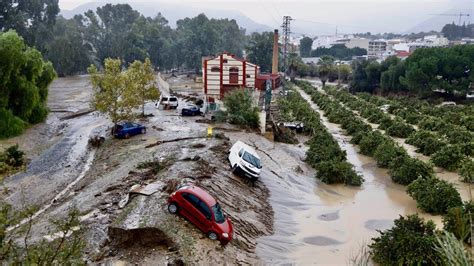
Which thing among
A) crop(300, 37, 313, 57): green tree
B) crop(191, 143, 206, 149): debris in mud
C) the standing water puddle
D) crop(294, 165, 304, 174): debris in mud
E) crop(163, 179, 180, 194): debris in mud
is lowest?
the standing water puddle

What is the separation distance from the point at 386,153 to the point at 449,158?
4.02 meters

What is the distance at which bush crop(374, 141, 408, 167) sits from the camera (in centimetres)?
2995

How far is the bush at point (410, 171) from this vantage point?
25969 mm

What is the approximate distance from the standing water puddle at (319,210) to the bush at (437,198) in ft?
2.01

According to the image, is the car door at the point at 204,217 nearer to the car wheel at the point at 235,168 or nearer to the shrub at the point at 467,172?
the car wheel at the point at 235,168

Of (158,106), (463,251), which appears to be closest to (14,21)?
(158,106)

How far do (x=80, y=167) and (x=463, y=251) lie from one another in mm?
26890

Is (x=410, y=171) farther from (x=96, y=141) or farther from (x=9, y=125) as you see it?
(x=9, y=125)

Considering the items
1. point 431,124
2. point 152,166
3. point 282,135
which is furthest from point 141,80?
point 431,124

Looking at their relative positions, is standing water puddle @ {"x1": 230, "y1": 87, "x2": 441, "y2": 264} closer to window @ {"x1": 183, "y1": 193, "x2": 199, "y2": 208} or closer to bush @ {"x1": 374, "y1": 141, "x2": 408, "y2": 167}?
bush @ {"x1": 374, "y1": 141, "x2": 408, "y2": 167}

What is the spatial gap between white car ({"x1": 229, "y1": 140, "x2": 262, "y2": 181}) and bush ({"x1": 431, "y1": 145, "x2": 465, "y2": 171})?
14176 mm

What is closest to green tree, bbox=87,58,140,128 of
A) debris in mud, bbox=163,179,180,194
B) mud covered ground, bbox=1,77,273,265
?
mud covered ground, bbox=1,77,273,265

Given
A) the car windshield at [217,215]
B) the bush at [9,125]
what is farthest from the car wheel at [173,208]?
the bush at [9,125]

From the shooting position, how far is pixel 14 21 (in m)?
72.1
